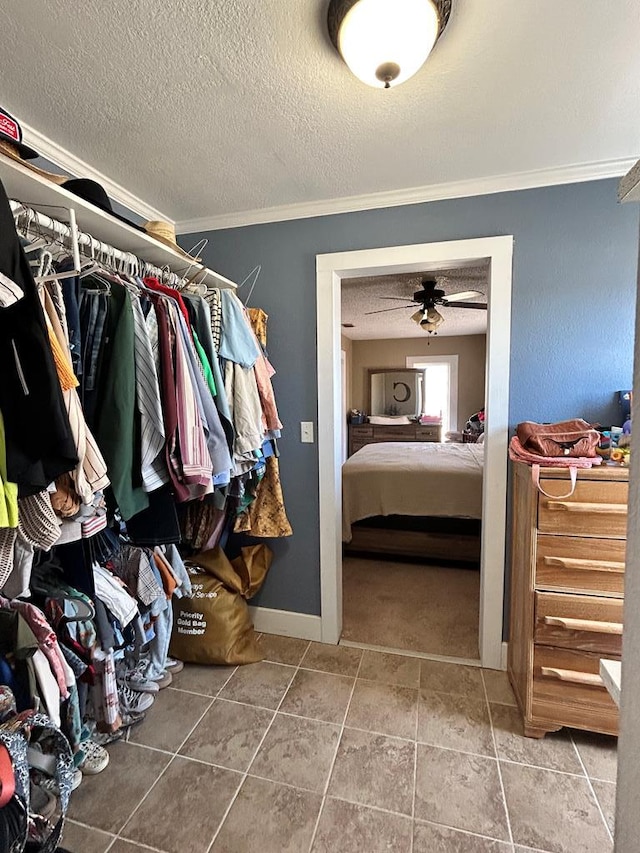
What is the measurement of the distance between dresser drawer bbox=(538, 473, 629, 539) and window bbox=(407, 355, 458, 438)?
543 cm

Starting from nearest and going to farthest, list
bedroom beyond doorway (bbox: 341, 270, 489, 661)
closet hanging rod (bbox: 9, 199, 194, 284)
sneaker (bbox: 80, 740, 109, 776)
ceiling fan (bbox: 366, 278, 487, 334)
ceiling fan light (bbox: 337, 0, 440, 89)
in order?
ceiling fan light (bbox: 337, 0, 440, 89), closet hanging rod (bbox: 9, 199, 194, 284), sneaker (bbox: 80, 740, 109, 776), bedroom beyond doorway (bbox: 341, 270, 489, 661), ceiling fan (bbox: 366, 278, 487, 334)

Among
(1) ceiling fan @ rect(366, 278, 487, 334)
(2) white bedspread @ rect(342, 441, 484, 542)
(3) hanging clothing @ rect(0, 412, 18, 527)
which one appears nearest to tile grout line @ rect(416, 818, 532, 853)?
(3) hanging clothing @ rect(0, 412, 18, 527)

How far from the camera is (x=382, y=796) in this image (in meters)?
1.32

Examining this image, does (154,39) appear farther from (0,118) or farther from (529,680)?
(529,680)

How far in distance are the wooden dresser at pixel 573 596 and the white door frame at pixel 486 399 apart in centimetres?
36

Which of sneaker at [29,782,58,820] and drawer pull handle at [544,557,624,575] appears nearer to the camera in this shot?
sneaker at [29,782,58,820]

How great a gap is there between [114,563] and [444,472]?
2.42 m

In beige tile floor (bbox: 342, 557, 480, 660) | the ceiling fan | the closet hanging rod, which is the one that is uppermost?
the ceiling fan

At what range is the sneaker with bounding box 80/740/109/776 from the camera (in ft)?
4.62

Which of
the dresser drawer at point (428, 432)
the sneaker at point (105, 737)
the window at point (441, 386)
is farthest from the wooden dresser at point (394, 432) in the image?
the sneaker at point (105, 737)

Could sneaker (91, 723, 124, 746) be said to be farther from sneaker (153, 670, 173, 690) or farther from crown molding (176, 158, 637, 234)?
crown molding (176, 158, 637, 234)

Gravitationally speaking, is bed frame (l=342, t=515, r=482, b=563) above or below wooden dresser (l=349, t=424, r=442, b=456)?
below

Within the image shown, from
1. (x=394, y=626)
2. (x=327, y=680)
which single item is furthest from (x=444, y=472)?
(x=327, y=680)

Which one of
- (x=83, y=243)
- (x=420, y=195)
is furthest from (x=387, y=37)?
(x=83, y=243)
